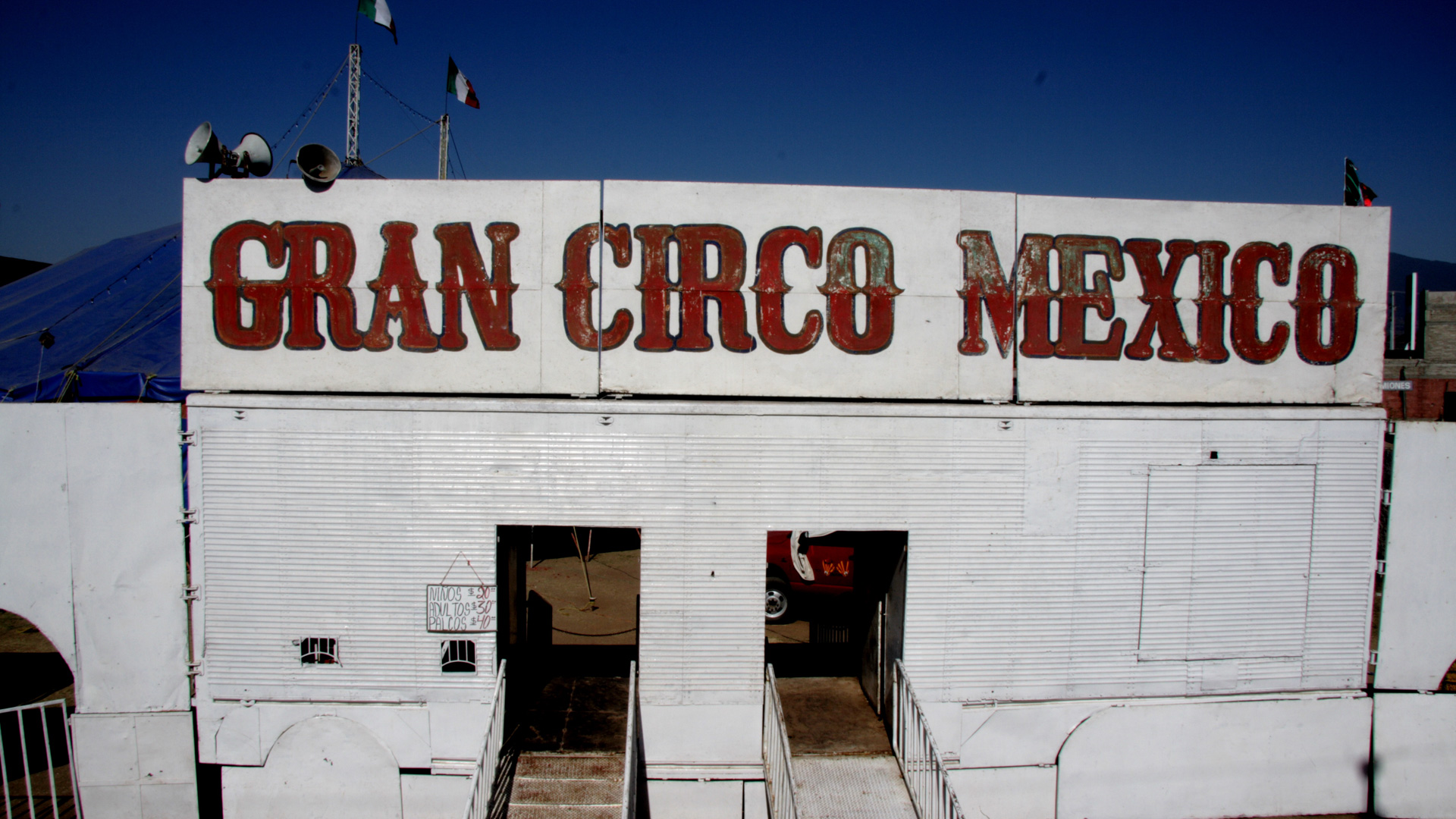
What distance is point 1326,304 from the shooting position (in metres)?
8.10

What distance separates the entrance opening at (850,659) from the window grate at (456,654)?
3300 mm

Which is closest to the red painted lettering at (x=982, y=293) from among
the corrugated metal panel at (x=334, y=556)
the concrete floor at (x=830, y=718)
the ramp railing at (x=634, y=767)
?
the concrete floor at (x=830, y=718)

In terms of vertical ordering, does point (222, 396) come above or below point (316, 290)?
below

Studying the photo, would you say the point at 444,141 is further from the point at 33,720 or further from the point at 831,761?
the point at 831,761

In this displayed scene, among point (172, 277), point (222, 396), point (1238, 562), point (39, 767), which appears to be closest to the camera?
point (222, 396)

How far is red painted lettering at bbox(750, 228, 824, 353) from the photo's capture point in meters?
7.65

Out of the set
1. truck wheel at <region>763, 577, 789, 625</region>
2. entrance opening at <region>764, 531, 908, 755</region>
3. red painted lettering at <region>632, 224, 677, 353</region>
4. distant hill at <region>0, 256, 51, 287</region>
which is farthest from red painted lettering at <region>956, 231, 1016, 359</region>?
distant hill at <region>0, 256, 51, 287</region>

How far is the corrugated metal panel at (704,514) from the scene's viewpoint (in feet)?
24.5

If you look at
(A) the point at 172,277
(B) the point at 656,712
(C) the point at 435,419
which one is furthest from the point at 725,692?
(A) the point at 172,277

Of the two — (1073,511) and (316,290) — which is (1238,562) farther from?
(316,290)

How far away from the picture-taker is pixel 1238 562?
7.96 metres

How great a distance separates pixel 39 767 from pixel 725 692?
27.9 ft

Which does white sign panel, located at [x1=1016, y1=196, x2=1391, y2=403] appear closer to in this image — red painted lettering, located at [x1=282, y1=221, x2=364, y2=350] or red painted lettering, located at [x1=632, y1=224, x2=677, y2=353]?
red painted lettering, located at [x1=632, y1=224, x2=677, y2=353]

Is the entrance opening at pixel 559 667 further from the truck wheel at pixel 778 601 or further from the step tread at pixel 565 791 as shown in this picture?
the truck wheel at pixel 778 601
